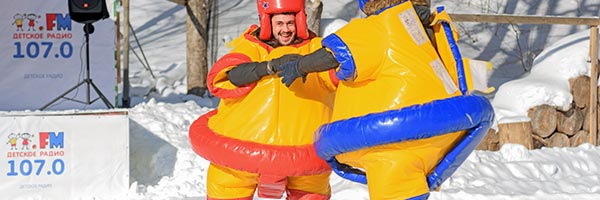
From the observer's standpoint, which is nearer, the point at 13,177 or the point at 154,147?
the point at 13,177

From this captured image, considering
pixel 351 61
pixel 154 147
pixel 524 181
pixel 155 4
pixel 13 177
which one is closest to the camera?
pixel 351 61

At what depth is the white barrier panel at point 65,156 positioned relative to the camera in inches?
276

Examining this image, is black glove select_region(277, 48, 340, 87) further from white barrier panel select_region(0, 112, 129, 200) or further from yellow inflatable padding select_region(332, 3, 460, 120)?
white barrier panel select_region(0, 112, 129, 200)

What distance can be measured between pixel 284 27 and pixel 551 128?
222 inches

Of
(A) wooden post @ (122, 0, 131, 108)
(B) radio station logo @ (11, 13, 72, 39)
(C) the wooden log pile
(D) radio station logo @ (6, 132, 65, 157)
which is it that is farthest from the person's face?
(A) wooden post @ (122, 0, 131, 108)

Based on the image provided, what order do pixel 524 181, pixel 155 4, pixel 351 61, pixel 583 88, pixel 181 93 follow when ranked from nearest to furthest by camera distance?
pixel 351 61 → pixel 524 181 → pixel 583 88 → pixel 181 93 → pixel 155 4

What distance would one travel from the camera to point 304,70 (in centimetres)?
373

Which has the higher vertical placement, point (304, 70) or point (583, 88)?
point (304, 70)

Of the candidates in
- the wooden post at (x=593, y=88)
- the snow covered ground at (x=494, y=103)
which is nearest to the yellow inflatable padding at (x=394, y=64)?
the snow covered ground at (x=494, y=103)

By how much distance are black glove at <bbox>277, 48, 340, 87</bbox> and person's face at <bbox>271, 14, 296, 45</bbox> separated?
39 cm

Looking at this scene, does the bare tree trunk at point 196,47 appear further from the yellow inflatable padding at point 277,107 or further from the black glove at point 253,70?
the black glove at point 253,70

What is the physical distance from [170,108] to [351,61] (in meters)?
5.69

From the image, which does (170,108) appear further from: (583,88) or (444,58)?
(444,58)

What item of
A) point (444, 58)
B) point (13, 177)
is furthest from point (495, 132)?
point (444, 58)
